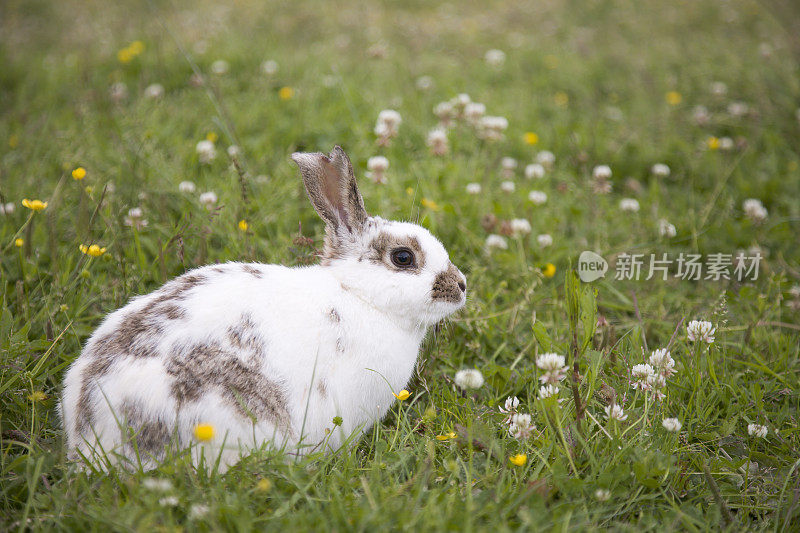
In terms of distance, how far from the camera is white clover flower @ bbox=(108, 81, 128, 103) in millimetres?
5611

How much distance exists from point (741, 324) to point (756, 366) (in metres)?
0.64

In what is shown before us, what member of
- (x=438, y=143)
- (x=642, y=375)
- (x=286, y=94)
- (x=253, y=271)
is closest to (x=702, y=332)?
(x=642, y=375)

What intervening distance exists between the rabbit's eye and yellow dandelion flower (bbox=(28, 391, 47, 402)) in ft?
5.96

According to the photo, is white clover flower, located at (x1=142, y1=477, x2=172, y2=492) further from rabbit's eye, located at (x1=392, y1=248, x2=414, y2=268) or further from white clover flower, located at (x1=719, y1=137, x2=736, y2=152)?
white clover flower, located at (x1=719, y1=137, x2=736, y2=152)

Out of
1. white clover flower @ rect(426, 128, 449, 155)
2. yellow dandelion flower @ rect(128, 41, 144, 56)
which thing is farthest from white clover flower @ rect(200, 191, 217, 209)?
yellow dandelion flower @ rect(128, 41, 144, 56)

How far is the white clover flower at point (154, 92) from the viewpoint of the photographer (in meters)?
5.79

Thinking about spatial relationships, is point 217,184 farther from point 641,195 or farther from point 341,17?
point 341,17

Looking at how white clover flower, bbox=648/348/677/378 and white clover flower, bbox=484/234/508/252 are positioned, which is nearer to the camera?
white clover flower, bbox=648/348/677/378

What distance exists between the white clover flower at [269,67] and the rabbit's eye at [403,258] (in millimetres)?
3902

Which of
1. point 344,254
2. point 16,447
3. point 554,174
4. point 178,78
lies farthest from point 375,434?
point 178,78

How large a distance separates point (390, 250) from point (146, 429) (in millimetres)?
1404

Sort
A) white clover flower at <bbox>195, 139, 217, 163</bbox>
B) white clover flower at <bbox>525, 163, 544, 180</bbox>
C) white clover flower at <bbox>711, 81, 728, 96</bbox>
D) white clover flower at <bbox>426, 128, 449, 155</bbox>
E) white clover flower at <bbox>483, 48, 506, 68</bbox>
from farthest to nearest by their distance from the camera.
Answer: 1. white clover flower at <bbox>483, 48, 506, 68</bbox>
2. white clover flower at <bbox>711, 81, 728, 96</bbox>
3. white clover flower at <bbox>525, 163, 544, 180</bbox>
4. white clover flower at <bbox>426, 128, 449, 155</bbox>
5. white clover flower at <bbox>195, 139, 217, 163</bbox>

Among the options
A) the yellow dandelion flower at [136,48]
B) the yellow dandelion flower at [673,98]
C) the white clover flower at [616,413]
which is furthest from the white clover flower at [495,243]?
the yellow dandelion flower at [136,48]

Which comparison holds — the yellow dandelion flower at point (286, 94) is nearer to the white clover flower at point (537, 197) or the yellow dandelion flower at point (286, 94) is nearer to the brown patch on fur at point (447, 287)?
the white clover flower at point (537, 197)
